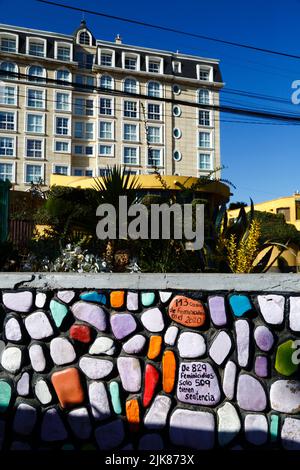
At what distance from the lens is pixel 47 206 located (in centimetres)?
532

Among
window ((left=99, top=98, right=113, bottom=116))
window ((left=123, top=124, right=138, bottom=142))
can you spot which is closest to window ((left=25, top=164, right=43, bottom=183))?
window ((left=99, top=98, right=113, bottom=116))

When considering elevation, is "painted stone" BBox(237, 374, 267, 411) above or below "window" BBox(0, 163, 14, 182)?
below

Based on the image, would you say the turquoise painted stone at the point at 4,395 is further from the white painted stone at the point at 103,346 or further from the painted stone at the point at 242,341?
the painted stone at the point at 242,341

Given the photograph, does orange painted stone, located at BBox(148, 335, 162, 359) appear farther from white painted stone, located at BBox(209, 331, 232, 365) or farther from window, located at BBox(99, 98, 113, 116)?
window, located at BBox(99, 98, 113, 116)

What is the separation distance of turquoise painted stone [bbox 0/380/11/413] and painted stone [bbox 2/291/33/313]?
1.72 feet

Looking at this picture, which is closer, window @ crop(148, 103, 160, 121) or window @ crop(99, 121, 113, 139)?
window @ crop(99, 121, 113, 139)

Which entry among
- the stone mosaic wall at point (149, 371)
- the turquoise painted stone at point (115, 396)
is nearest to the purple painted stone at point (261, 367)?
the stone mosaic wall at point (149, 371)

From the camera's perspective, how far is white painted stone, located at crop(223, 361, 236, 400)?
2.95 m

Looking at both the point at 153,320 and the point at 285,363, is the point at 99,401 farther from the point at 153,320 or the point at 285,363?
the point at 285,363

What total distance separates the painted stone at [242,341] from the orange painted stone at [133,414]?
0.78m

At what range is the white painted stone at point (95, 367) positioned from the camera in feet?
9.83

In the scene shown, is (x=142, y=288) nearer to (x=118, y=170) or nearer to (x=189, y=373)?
(x=189, y=373)

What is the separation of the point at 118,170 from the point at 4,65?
215 ft

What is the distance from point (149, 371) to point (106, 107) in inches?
2560
